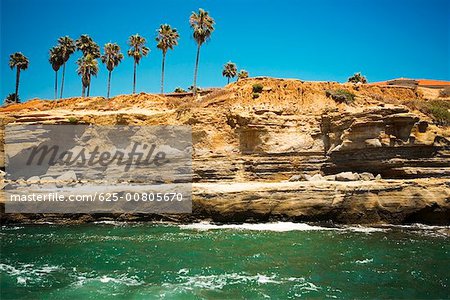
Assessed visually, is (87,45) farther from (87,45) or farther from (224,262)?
(224,262)

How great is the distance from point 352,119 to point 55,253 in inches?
744

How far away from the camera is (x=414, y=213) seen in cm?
2061

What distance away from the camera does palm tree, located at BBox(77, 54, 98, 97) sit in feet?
146

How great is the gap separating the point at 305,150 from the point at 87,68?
31.3 meters

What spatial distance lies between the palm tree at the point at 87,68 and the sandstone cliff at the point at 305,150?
12.5 m

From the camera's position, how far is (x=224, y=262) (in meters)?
13.9

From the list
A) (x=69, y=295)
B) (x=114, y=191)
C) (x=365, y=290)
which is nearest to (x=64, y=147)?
(x=114, y=191)

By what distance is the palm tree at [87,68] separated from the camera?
44594 millimetres

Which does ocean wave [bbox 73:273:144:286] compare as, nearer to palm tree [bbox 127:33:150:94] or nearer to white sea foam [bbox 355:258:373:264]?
white sea foam [bbox 355:258:373:264]

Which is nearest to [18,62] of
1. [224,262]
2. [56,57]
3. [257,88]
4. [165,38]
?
[56,57]

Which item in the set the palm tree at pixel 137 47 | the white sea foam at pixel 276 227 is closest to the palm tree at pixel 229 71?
the palm tree at pixel 137 47

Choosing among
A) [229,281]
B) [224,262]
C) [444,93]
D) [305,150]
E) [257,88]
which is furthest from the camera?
[444,93]

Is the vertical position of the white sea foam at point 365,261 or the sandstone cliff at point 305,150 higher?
the sandstone cliff at point 305,150

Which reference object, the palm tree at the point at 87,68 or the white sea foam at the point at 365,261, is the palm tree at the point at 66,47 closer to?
the palm tree at the point at 87,68
